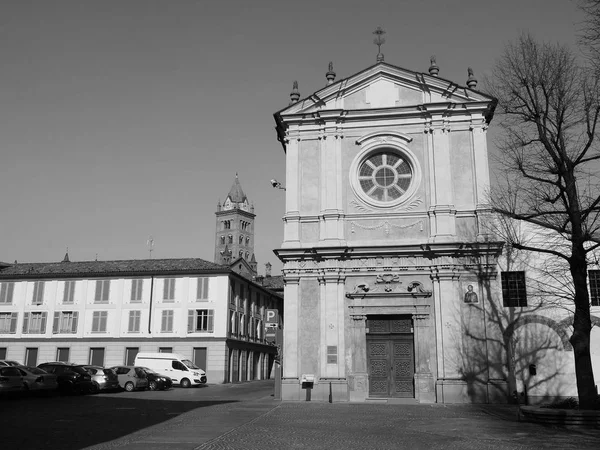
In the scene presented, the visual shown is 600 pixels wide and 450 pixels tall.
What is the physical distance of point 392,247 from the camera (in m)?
24.5

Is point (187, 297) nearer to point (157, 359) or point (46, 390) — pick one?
point (157, 359)

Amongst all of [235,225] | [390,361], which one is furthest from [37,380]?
[235,225]

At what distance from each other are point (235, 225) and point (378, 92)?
105m

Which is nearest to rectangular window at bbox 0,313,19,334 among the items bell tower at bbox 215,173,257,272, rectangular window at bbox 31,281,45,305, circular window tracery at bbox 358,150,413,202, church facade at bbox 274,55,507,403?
rectangular window at bbox 31,281,45,305

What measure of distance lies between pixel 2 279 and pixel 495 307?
41.3 metres

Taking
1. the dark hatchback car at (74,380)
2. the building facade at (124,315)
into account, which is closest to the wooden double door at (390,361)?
the dark hatchback car at (74,380)

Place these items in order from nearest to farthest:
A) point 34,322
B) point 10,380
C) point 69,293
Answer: point 10,380, point 34,322, point 69,293

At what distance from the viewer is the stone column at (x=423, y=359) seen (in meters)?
23.4

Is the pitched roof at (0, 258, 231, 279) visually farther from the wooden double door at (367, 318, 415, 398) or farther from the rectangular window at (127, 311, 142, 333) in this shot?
the wooden double door at (367, 318, 415, 398)

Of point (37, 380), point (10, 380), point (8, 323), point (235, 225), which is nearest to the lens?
point (10, 380)

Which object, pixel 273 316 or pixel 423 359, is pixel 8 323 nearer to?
pixel 273 316

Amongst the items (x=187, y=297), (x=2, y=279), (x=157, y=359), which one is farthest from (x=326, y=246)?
(x=2, y=279)

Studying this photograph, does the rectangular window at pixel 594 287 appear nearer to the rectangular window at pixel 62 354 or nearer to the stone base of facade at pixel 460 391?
the stone base of facade at pixel 460 391

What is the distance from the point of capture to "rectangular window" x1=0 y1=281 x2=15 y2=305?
49156 millimetres
